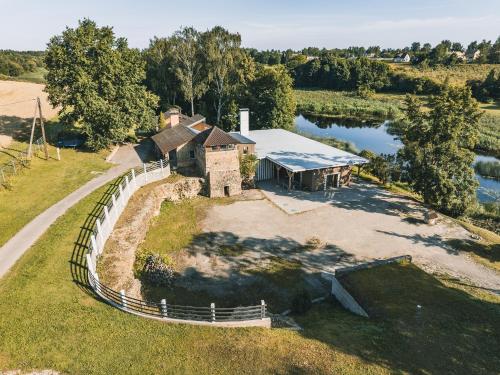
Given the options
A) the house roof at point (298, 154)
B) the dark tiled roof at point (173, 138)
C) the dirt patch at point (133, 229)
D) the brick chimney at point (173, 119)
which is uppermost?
the brick chimney at point (173, 119)

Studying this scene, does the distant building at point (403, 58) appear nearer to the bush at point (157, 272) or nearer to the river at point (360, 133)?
the river at point (360, 133)

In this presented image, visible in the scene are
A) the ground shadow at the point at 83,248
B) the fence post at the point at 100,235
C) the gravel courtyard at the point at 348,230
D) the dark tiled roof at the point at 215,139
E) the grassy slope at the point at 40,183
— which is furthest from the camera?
the dark tiled roof at the point at 215,139

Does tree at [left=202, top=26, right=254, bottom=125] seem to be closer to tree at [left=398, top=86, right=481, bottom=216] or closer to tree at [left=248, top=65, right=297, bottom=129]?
tree at [left=248, top=65, right=297, bottom=129]

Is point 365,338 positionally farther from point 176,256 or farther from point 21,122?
point 21,122

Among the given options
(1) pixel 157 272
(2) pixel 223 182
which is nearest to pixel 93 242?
(1) pixel 157 272

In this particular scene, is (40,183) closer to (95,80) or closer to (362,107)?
(95,80)

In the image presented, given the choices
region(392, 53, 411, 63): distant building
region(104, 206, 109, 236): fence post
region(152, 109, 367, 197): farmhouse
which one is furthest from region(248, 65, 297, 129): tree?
region(392, 53, 411, 63): distant building

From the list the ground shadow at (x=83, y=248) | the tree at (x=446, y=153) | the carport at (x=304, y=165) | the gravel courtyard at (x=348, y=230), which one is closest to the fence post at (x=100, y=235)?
the ground shadow at (x=83, y=248)
